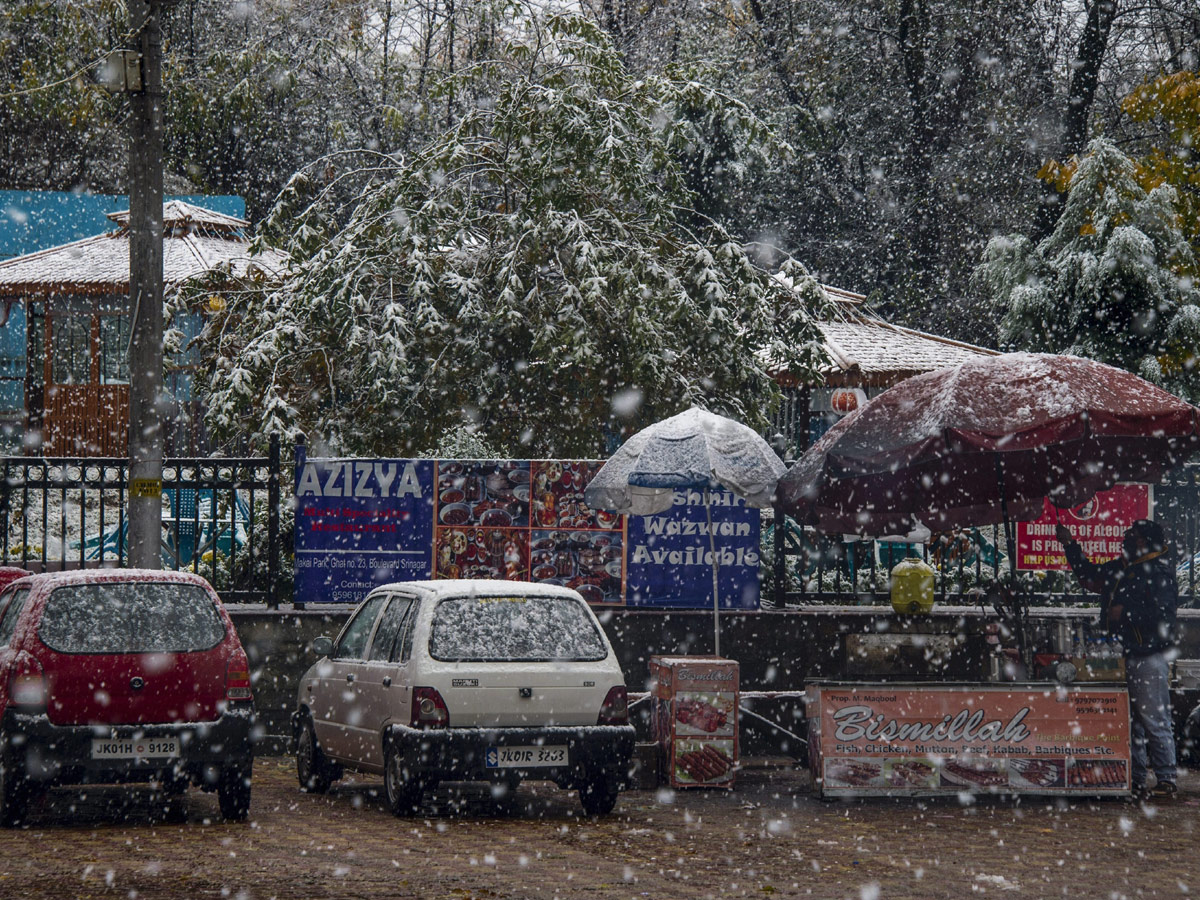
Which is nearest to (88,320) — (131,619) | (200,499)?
(200,499)

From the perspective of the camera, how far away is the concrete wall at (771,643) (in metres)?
13.6

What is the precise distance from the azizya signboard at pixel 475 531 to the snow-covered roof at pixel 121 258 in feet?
29.7

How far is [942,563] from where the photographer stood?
14.4m

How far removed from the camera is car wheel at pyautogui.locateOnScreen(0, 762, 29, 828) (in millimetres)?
9227

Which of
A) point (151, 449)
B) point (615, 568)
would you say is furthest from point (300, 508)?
point (615, 568)

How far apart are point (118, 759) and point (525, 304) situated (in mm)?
8682

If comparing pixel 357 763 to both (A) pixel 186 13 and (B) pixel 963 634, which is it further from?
(A) pixel 186 13

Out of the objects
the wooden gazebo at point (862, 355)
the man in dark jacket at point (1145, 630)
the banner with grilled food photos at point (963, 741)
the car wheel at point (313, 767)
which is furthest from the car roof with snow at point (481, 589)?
the wooden gazebo at point (862, 355)

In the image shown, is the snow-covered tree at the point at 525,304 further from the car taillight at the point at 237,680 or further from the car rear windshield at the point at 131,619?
the car taillight at the point at 237,680

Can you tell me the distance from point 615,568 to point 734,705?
270 cm

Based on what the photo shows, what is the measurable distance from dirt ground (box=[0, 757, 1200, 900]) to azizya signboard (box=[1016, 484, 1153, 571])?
9.89 feet

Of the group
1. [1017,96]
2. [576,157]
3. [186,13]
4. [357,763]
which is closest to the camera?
[357,763]

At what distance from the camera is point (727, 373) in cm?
1784

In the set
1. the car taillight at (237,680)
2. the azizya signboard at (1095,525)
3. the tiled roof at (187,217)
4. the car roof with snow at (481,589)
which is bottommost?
the car taillight at (237,680)
